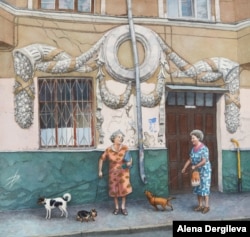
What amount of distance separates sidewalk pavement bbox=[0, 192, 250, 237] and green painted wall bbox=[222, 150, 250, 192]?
863mm

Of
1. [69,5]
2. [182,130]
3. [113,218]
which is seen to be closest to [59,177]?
[113,218]

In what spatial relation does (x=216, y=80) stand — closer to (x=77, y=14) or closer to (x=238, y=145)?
(x=238, y=145)

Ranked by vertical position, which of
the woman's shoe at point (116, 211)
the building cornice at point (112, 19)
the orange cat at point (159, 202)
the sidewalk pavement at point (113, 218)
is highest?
the building cornice at point (112, 19)

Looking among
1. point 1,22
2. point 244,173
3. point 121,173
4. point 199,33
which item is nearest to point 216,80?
point 199,33

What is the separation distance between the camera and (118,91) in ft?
30.1

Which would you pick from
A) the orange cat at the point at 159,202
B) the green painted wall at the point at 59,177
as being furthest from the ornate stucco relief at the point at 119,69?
the orange cat at the point at 159,202

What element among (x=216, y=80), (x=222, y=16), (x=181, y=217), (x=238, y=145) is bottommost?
(x=181, y=217)

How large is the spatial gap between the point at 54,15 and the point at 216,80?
442 cm

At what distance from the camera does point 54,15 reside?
8844 mm

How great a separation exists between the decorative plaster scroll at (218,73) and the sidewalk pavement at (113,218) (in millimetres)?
2241

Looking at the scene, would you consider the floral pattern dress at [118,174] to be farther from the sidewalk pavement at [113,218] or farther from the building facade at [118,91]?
the building facade at [118,91]

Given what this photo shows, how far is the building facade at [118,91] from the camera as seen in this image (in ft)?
28.2

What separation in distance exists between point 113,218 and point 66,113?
274cm

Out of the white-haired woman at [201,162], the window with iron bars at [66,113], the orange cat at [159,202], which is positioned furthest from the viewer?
the window with iron bars at [66,113]
